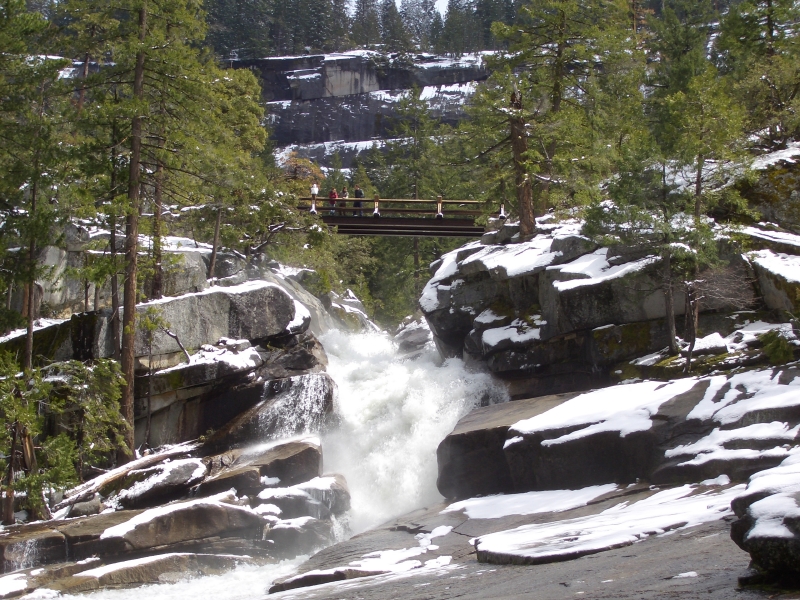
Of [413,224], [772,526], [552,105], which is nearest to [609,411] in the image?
[772,526]

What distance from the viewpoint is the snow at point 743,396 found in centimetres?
1157

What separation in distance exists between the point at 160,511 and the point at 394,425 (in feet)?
23.8

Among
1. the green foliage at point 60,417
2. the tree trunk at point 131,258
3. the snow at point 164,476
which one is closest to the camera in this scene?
the green foliage at point 60,417

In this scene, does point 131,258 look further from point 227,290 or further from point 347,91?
point 347,91

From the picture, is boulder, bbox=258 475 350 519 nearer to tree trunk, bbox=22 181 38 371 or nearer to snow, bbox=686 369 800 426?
Answer: tree trunk, bbox=22 181 38 371

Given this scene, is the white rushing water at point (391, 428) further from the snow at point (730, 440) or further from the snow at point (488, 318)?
the snow at point (730, 440)

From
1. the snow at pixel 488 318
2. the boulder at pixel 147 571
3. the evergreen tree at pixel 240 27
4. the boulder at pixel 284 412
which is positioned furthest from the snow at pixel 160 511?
the evergreen tree at pixel 240 27

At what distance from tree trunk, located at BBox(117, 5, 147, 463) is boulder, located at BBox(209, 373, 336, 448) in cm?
232

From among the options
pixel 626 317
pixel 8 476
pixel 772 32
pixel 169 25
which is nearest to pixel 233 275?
pixel 169 25

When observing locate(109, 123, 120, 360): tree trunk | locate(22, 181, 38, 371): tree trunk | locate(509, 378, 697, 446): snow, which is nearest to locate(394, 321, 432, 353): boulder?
locate(109, 123, 120, 360): tree trunk

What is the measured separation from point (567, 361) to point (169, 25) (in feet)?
47.4

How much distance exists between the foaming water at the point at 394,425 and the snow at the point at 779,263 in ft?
23.9

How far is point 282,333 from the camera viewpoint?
21609mm

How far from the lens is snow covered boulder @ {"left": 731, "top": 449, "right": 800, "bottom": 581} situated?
4453 millimetres
